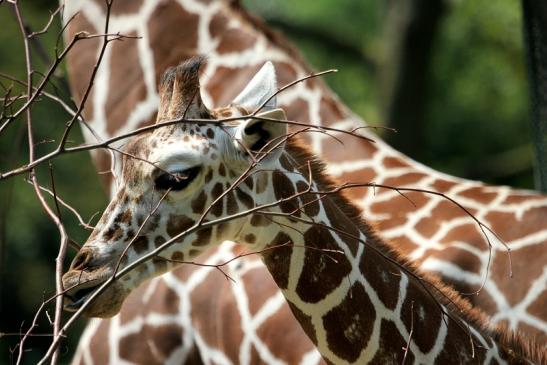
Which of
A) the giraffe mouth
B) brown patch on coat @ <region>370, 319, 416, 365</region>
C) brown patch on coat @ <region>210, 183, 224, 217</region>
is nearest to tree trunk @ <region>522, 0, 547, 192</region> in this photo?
brown patch on coat @ <region>370, 319, 416, 365</region>

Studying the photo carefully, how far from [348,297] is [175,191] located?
0.56m

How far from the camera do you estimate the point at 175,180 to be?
127 inches

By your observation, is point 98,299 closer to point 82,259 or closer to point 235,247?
point 82,259

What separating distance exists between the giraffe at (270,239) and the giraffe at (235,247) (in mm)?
828

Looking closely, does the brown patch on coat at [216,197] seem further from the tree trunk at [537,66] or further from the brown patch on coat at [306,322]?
the tree trunk at [537,66]

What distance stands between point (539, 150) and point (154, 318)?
1891 mm

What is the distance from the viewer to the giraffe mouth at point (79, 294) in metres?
3.12

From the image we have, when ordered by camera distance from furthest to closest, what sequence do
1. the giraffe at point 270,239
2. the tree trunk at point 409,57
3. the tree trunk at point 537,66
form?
the tree trunk at point 409,57 < the tree trunk at point 537,66 < the giraffe at point 270,239

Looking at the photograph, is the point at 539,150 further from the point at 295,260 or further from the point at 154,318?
the point at 295,260

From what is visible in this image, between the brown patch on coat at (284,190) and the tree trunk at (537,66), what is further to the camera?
the tree trunk at (537,66)

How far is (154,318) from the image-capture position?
4.80 meters

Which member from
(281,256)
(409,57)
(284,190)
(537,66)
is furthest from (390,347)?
(409,57)

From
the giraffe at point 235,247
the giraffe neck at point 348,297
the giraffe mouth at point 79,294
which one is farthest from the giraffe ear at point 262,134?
the giraffe at point 235,247

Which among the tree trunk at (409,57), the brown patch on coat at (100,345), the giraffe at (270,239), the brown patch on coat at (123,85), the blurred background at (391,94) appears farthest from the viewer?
the blurred background at (391,94)
